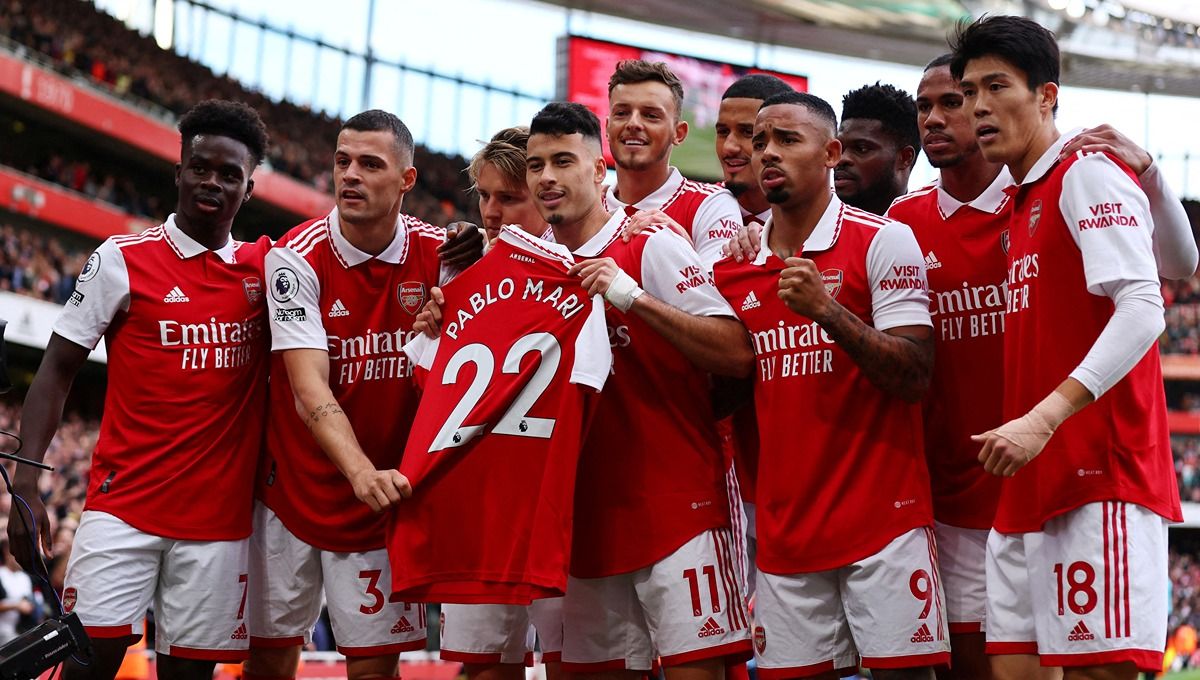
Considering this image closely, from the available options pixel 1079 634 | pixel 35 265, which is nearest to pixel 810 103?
pixel 1079 634

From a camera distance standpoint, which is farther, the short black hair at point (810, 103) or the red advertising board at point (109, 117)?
the red advertising board at point (109, 117)

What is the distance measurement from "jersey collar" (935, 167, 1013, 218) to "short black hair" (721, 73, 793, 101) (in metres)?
1.20

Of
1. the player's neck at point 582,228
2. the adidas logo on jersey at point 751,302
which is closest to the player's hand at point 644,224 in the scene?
the player's neck at point 582,228

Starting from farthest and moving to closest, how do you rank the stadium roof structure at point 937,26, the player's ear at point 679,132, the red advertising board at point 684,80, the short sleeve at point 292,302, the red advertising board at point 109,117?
the stadium roof structure at point 937,26 → the red advertising board at point 684,80 → the red advertising board at point 109,117 → the player's ear at point 679,132 → the short sleeve at point 292,302

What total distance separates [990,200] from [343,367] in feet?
8.47

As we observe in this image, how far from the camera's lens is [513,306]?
473 cm

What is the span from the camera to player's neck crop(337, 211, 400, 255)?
17.1 feet

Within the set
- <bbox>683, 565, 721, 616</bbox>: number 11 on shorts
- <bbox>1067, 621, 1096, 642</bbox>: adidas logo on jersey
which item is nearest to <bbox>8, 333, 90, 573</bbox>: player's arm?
<bbox>683, 565, 721, 616</bbox>: number 11 on shorts

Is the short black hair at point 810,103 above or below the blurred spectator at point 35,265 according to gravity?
below

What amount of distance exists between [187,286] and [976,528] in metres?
3.27

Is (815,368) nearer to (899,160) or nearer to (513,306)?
(513,306)

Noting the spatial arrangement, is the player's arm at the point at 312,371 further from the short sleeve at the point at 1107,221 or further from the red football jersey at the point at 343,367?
the short sleeve at the point at 1107,221

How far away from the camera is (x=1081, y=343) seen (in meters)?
3.88

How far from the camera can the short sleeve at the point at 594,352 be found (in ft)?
14.5
